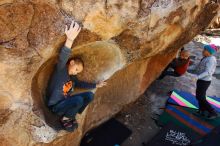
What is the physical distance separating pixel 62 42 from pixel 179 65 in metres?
3.31

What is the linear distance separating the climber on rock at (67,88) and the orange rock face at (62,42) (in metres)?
0.09

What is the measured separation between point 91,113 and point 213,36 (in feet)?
20.3

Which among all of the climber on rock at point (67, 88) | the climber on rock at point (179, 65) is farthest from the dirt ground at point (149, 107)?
the climber on rock at point (67, 88)

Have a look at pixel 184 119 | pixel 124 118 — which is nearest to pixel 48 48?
pixel 124 118

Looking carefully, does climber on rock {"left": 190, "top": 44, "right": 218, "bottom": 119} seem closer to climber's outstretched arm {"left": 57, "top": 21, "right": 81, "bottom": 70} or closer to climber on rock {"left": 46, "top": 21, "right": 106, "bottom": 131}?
climber on rock {"left": 46, "top": 21, "right": 106, "bottom": 131}

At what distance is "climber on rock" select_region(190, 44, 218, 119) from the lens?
5.95 metres

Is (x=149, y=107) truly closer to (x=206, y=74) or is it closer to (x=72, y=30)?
(x=206, y=74)

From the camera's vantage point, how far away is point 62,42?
417 centimetres

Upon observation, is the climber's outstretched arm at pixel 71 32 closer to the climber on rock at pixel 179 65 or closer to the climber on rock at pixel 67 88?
the climber on rock at pixel 67 88

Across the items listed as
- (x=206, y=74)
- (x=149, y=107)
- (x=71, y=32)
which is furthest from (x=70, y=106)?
(x=149, y=107)

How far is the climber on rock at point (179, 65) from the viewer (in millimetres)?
6924

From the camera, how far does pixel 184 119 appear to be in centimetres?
Result: 641

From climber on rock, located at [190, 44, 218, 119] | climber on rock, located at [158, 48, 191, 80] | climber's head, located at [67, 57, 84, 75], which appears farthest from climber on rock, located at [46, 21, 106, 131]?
climber on rock, located at [158, 48, 191, 80]

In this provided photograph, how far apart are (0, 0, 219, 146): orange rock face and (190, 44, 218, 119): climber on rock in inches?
21.3
